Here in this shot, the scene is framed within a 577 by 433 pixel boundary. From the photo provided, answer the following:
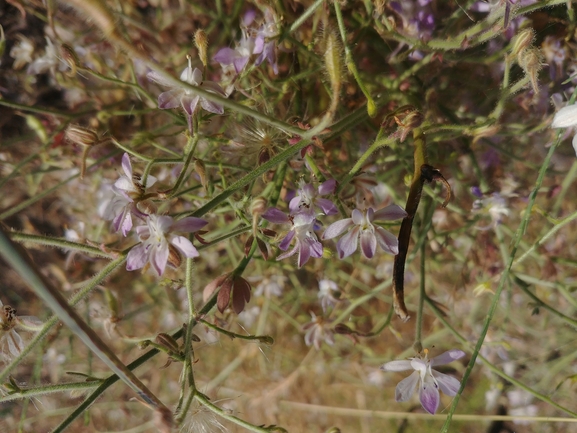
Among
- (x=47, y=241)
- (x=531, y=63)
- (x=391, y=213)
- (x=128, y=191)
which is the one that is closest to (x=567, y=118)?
(x=531, y=63)

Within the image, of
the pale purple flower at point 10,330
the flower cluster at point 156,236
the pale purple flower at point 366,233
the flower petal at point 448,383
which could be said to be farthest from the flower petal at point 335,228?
the pale purple flower at point 10,330

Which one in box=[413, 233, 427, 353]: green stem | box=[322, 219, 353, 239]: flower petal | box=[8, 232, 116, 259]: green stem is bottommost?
box=[413, 233, 427, 353]: green stem

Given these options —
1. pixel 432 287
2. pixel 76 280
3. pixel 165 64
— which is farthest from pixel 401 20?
pixel 76 280

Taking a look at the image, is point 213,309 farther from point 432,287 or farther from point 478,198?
point 432,287

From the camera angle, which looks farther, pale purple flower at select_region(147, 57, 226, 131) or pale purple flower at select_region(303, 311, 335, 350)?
pale purple flower at select_region(303, 311, 335, 350)

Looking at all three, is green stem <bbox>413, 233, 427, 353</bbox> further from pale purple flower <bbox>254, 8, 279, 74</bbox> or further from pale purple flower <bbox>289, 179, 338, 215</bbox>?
pale purple flower <bbox>254, 8, 279, 74</bbox>

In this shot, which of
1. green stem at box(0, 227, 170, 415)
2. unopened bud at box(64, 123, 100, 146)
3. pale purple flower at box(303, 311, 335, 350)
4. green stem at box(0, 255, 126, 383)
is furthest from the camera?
pale purple flower at box(303, 311, 335, 350)

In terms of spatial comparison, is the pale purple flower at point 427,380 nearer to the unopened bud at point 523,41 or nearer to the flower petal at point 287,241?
the flower petal at point 287,241

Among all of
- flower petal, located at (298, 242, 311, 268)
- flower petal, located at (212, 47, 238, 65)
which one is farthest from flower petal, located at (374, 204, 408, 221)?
flower petal, located at (212, 47, 238, 65)
